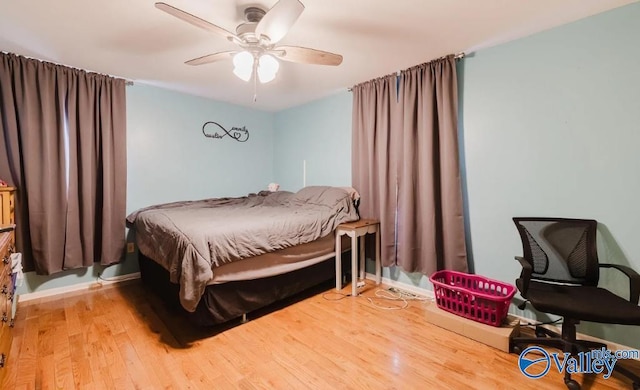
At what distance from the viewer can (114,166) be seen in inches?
116

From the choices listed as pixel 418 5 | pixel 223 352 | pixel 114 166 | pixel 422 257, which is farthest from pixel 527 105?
pixel 114 166

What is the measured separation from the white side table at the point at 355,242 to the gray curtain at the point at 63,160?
2.30 m

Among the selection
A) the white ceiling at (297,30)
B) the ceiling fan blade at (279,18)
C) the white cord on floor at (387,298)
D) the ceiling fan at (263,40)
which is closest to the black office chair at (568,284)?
the white cord on floor at (387,298)

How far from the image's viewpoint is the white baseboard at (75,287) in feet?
8.49

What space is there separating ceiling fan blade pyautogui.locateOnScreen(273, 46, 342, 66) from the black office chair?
1.76m

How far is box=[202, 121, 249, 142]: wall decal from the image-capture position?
376 cm

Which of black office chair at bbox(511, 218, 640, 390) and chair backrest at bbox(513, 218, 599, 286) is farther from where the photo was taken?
chair backrest at bbox(513, 218, 599, 286)

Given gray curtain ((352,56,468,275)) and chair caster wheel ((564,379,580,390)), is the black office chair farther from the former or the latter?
gray curtain ((352,56,468,275))

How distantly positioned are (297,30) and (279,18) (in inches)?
22.6

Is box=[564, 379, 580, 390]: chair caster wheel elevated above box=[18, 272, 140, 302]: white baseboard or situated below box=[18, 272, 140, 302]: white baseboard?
below

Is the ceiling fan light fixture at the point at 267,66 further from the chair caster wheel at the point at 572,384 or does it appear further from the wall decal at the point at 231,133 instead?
the chair caster wheel at the point at 572,384

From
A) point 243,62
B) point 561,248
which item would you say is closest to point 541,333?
point 561,248

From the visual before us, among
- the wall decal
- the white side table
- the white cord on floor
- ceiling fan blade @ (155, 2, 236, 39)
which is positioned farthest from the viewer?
the wall decal

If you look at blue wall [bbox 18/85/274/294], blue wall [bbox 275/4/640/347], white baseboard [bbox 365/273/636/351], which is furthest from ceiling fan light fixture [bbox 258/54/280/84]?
white baseboard [bbox 365/273/636/351]
